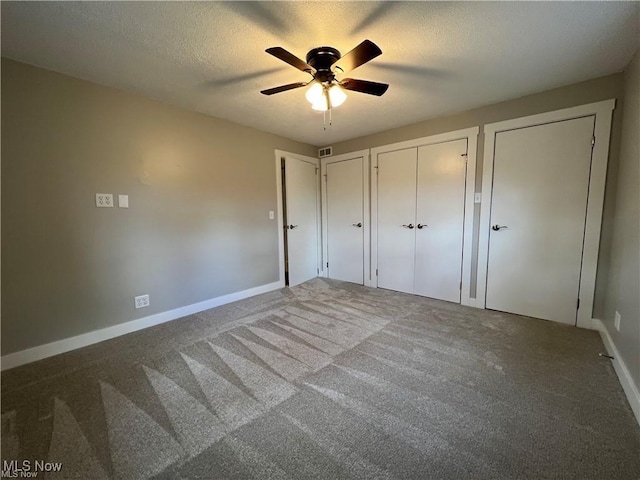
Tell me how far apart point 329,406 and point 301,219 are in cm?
301

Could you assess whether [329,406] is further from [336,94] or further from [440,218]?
[440,218]

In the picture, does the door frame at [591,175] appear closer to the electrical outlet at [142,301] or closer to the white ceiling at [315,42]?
the white ceiling at [315,42]

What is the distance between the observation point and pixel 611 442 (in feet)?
4.11

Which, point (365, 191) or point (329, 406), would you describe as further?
point (365, 191)

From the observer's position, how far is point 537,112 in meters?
2.53

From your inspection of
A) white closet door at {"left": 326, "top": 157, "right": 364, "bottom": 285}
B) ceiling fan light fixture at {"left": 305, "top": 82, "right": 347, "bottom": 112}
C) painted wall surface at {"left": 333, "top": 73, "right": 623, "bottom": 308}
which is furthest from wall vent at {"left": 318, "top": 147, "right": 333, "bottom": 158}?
ceiling fan light fixture at {"left": 305, "top": 82, "right": 347, "bottom": 112}

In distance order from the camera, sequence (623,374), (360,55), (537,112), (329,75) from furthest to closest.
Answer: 1. (537,112)
2. (329,75)
3. (623,374)
4. (360,55)

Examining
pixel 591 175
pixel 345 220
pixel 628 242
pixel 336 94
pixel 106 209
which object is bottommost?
pixel 628 242

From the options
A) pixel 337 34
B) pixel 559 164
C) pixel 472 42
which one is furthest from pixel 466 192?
pixel 337 34

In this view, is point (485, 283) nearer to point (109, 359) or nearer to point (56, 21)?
point (109, 359)

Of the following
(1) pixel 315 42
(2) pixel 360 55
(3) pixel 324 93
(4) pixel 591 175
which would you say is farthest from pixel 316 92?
(4) pixel 591 175

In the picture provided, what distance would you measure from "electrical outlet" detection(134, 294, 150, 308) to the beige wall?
2.4 inches

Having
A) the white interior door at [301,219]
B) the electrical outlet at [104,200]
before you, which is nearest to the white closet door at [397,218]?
the white interior door at [301,219]

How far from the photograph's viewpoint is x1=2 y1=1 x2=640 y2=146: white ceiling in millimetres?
1449
